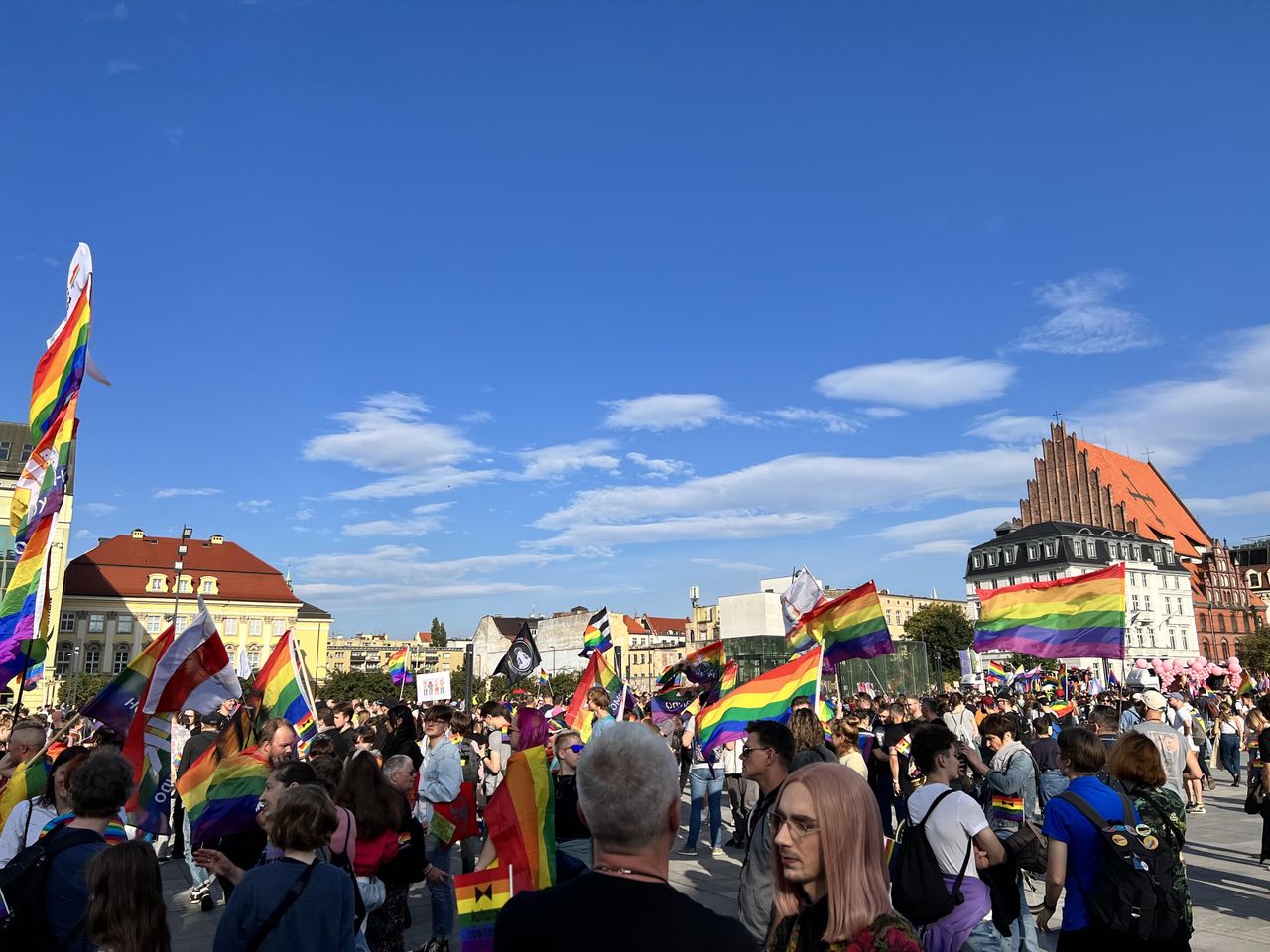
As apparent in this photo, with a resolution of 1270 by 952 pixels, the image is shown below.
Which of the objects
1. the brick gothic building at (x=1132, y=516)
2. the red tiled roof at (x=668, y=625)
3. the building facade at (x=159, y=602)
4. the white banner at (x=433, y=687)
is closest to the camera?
the white banner at (x=433, y=687)

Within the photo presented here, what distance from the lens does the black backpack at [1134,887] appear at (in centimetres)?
458

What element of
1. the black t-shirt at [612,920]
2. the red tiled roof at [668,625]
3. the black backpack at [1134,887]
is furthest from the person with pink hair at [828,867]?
the red tiled roof at [668,625]

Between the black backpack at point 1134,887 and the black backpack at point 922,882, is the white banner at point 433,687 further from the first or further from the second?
the black backpack at point 1134,887

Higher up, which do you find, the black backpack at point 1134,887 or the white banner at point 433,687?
the white banner at point 433,687

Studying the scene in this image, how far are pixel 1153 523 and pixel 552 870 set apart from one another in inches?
4730

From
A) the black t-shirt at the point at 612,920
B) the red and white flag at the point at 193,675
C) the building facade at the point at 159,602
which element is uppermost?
the building facade at the point at 159,602

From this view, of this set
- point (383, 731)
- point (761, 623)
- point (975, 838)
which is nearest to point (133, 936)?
point (975, 838)

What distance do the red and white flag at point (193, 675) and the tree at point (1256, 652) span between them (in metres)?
94.5

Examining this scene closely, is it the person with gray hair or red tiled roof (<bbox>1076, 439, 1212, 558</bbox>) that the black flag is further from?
red tiled roof (<bbox>1076, 439, 1212, 558</bbox>)

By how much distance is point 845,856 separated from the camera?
300 centimetres

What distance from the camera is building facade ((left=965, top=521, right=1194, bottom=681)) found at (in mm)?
97438

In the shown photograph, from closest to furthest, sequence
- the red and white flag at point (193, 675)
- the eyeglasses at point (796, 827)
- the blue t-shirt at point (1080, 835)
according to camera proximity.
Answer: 1. the eyeglasses at point (796, 827)
2. the blue t-shirt at point (1080, 835)
3. the red and white flag at point (193, 675)

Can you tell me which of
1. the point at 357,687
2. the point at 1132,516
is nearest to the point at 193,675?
the point at 357,687

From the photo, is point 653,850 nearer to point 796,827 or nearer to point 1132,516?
point 796,827
